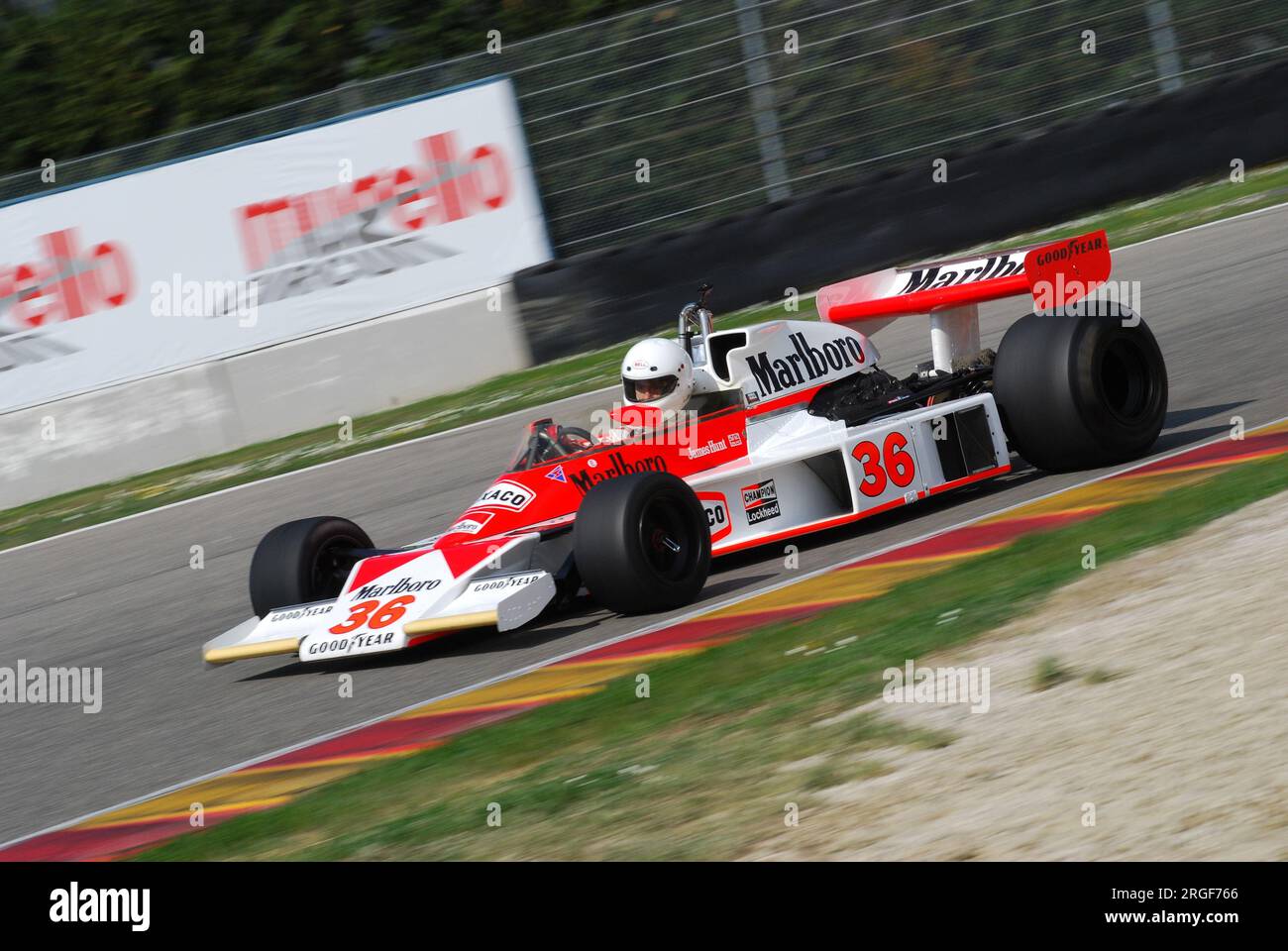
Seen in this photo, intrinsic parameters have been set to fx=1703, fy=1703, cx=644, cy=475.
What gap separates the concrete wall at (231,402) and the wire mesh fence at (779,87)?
175cm

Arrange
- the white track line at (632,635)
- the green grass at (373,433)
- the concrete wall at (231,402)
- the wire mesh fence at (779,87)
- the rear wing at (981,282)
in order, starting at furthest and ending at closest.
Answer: the wire mesh fence at (779,87)
the concrete wall at (231,402)
the green grass at (373,433)
the rear wing at (981,282)
the white track line at (632,635)

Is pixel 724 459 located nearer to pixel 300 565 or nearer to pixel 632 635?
pixel 632 635

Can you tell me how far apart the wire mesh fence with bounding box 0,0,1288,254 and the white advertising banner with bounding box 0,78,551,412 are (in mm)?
472

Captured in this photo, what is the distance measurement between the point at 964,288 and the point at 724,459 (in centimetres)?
187

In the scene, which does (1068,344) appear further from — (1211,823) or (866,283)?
(1211,823)

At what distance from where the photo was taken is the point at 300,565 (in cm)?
797

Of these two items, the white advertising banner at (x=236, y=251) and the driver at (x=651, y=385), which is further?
the white advertising banner at (x=236, y=251)

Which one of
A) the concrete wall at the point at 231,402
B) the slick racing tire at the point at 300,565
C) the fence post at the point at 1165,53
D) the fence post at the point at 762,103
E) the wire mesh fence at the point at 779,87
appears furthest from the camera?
the fence post at the point at 1165,53

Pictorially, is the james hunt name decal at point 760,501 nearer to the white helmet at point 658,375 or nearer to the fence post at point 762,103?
the white helmet at point 658,375

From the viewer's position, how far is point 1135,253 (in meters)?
14.8

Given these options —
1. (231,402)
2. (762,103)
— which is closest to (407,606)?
(231,402)

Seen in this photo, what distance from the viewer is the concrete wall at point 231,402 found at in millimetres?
14484

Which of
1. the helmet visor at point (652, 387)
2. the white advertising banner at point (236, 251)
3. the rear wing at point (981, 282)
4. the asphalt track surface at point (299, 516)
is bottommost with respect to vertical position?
the asphalt track surface at point (299, 516)

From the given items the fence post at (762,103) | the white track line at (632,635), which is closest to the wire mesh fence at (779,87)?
the fence post at (762,103)
